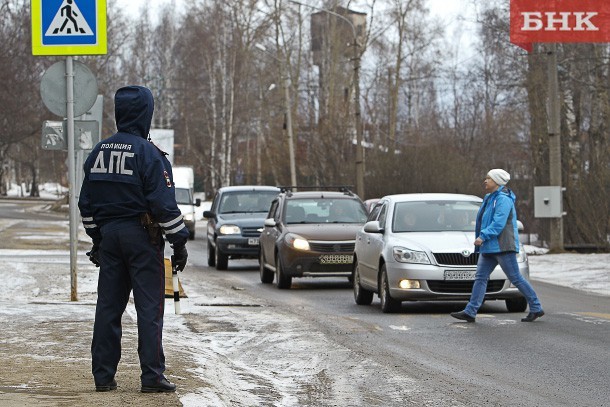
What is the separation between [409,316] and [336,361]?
4.87m

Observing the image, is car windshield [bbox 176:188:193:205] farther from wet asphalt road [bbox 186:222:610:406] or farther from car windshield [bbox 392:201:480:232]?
car windshield [bbox 392:201:480:232]

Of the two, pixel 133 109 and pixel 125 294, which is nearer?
pixel 133 109

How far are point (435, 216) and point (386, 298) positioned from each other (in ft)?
4.96

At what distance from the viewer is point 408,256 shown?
16.1 m

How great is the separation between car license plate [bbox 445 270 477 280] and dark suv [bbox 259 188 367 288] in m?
5.35

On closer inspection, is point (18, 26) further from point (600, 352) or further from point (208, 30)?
point (600, 352)

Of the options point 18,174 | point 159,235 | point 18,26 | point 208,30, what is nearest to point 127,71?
point 208,30

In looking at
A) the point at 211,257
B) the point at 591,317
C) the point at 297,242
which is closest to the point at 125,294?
the point at 591,317

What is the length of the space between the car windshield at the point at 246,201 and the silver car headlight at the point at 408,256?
12.9 meters

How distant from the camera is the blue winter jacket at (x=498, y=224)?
48.2 feet

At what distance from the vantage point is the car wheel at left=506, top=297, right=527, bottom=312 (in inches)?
639

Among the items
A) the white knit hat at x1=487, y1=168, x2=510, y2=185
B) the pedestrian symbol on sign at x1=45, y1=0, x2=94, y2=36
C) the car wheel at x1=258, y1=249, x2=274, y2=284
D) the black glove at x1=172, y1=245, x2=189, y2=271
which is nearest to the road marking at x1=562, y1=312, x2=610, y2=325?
the white knit hat at x1=487, y1=168, x2=510, y2=185

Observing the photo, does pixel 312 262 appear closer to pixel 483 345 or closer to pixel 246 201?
pixel 246 201

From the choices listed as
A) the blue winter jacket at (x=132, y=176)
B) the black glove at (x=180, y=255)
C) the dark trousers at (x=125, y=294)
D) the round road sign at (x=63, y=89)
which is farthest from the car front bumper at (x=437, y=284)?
the blue winter jacket at (x=132, y=176)
